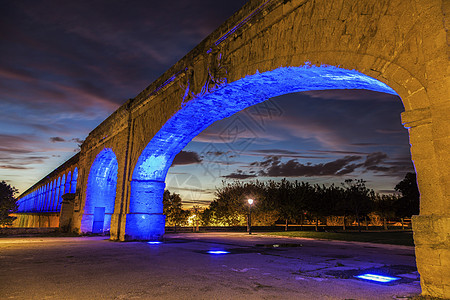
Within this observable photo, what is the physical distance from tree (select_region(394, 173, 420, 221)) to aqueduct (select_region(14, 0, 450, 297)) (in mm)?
22628

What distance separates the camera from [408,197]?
25.0m

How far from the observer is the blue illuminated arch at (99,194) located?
14.7m

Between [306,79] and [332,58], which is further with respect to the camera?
[306,79]

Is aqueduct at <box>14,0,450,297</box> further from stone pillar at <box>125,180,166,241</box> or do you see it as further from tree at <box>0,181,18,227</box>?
tree at <box>0,181,18,227</box>

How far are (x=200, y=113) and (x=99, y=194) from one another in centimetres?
957

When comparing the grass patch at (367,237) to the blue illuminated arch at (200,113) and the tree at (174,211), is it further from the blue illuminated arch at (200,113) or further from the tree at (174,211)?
the tree at (174,211)

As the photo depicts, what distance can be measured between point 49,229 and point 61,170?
9597 millimetres

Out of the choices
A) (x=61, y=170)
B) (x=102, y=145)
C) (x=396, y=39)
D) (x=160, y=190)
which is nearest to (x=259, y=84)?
(x=396, y=39)

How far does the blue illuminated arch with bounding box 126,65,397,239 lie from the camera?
5.05m

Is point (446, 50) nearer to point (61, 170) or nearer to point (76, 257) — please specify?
point (76, 257)

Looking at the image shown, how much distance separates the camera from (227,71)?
256 inches

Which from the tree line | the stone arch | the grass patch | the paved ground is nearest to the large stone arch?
the paved ground

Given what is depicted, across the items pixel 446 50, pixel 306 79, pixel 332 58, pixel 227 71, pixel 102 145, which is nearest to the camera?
pixel 446 50

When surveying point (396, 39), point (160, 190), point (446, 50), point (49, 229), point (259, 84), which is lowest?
point (49, 229)
